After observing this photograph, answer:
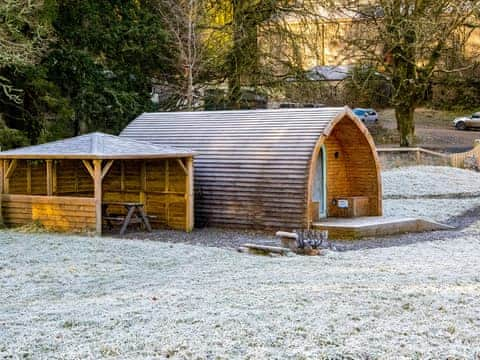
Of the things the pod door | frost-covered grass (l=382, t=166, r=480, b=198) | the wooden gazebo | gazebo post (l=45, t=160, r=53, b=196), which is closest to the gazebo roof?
the wooden gazebo

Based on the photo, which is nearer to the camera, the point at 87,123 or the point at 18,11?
the point at 18,11

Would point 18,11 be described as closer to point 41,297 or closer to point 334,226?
point 334,226

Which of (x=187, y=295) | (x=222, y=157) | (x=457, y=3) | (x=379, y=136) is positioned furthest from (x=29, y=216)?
(x=379, y=136)

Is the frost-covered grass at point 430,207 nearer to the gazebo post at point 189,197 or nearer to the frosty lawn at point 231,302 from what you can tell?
the gazebo post at point 189,197

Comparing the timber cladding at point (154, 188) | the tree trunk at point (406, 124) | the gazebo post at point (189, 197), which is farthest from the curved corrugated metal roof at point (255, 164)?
the tree trunk at point (406, 124)

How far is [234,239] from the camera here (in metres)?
13.9

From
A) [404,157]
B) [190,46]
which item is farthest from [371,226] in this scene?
[190,46]

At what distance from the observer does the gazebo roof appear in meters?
14.0

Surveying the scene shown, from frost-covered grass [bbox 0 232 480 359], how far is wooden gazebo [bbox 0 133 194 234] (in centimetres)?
263

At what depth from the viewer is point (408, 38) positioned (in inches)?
1144

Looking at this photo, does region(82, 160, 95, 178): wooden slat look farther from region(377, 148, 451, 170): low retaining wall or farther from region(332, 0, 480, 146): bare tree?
region(332, 0, 480, 146): bare tree

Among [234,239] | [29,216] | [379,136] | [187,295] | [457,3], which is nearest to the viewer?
[187,295]

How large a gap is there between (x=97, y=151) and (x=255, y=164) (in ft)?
11.0

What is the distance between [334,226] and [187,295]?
690 cm
